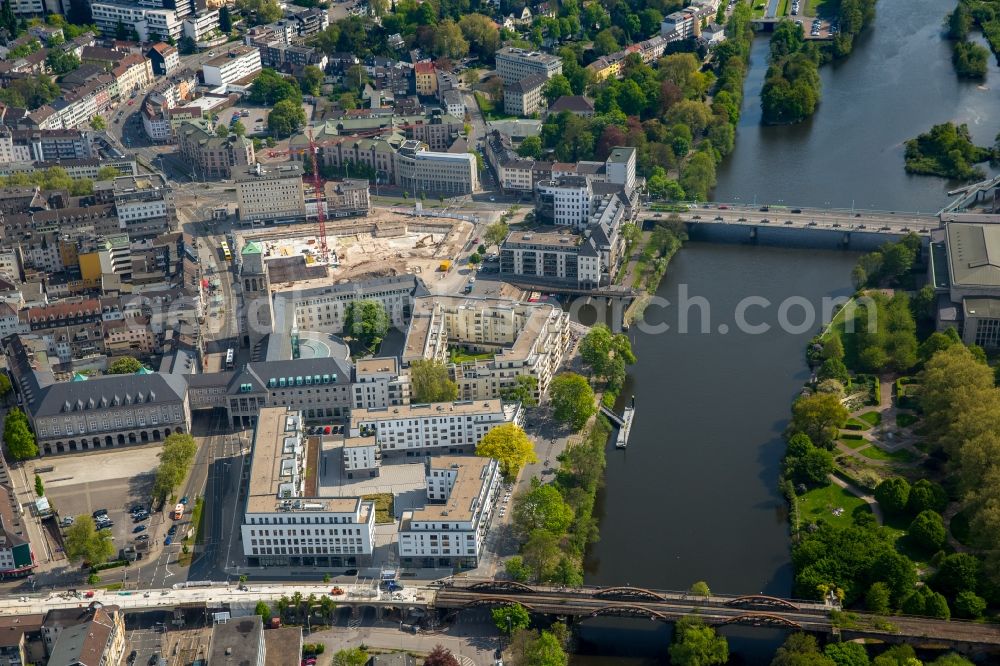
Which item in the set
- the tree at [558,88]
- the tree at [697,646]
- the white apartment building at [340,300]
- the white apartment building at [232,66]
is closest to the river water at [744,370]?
the tree at [697,646]

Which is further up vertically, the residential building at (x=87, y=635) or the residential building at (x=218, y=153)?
the residential building at (x=218, y=153)

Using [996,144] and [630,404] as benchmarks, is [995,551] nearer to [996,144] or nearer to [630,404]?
[630,404]

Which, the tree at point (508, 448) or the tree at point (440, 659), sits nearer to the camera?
the tree at point (440, 659)

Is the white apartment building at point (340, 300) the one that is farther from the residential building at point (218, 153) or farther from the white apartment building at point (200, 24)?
the white apartment building at point (200, 24)

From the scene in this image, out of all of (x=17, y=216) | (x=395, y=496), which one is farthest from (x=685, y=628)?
(x=17, y=216)

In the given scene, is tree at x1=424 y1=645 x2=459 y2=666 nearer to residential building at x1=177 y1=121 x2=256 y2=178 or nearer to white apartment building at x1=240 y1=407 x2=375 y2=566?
white apartment building at x1=240 y1=407 x2=375 y2=566

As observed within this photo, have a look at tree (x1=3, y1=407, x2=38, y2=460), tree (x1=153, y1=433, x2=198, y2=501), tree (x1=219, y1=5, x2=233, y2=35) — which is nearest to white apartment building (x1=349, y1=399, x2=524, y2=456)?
tree (x1=153, y1=433, x2=198, y2=501)
